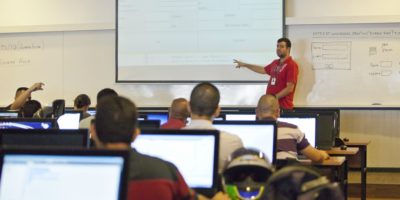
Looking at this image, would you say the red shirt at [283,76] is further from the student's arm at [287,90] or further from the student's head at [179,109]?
the student's head at [179,109]

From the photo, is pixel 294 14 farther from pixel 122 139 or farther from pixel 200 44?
pixel 122 139

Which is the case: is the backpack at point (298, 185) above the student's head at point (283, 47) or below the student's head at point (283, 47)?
below

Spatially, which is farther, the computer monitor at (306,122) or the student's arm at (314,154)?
the computer monitor at (306,122)

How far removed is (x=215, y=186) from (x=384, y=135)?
5.86 m

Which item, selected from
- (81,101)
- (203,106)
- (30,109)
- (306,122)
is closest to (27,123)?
(203,106)

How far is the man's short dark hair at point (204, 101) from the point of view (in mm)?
3258

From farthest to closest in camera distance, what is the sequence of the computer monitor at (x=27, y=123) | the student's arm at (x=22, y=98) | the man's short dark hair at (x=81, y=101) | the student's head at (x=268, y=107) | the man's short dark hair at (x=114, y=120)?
the student's arm at (x=22, y=98)
the man's short dark hair at (x=81, y=101)
the student's head at (x=268, y=107)
the computer monitor at (x=27, y=123)
the man's short dark hair at (x=114, y=120)

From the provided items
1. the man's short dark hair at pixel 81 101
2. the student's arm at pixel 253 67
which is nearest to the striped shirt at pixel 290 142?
the man's short dark hair at pixel 81 101

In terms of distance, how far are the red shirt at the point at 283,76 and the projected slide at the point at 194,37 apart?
1.32ft

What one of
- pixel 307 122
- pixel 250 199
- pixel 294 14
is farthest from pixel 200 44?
pixel 250 199

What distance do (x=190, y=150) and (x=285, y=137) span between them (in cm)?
176

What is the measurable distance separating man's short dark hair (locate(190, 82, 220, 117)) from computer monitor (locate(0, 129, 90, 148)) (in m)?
0.62

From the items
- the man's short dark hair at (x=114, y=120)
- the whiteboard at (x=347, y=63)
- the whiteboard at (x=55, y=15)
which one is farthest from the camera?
the whiteboard at (x=55, y=15)

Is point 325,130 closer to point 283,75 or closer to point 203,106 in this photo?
point 283,75
